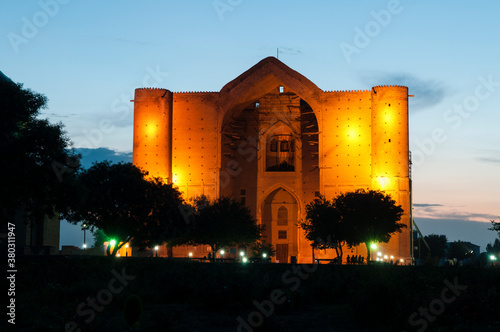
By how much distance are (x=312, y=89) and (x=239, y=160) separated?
9.95m

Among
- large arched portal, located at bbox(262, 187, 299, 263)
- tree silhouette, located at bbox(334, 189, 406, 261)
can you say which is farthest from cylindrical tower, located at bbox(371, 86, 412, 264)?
large arched portal, located at bbox(262, 187, 299, 263)

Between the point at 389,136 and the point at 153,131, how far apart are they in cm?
2007

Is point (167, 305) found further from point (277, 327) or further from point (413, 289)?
point (413, 289)

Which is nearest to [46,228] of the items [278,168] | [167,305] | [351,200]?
[351,200]

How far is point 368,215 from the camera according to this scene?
48812 millimetres

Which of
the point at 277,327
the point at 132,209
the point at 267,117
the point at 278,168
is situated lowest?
the point at 277,327

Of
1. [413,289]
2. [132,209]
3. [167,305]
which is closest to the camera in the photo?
[413,289]

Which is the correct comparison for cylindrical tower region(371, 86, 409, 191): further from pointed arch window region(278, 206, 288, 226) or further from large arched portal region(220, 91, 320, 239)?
pointed arch window region(278, 206, 288, 226)

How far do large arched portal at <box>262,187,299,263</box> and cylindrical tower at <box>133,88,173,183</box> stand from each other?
1093cm

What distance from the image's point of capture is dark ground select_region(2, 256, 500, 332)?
12.5 meters

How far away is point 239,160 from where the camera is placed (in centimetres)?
6306

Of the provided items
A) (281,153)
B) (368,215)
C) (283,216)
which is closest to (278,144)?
(281,153)

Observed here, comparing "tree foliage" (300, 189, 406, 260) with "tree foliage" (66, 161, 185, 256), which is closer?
"tree foliage" (66, 161, 185, 256)

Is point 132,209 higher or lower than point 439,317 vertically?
higher
